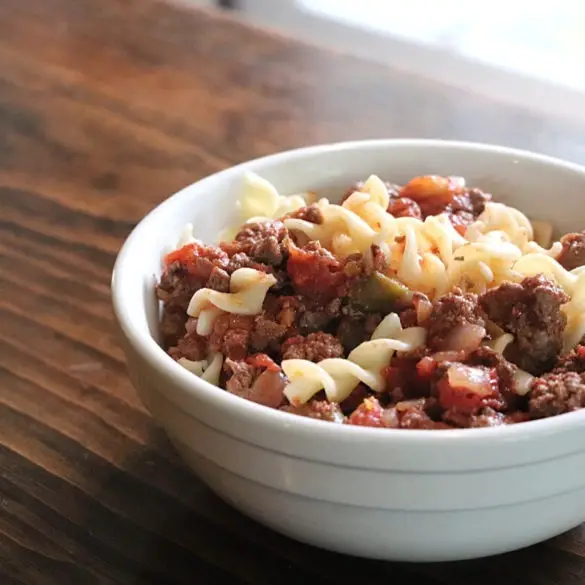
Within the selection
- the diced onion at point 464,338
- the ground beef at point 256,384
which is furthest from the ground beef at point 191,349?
the diced onion at point 464,338

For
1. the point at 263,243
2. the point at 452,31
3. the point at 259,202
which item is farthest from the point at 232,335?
the point at 452,31

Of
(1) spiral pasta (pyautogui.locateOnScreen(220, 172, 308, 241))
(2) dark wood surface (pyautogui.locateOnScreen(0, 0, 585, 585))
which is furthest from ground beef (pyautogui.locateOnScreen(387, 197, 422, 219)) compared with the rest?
(2) dark wood surface (pyautogui.locateOnScreen(0, 0, 585, 585))

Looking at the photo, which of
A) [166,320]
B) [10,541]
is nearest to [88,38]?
[166,320]

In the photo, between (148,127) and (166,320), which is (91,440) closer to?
(166,320)

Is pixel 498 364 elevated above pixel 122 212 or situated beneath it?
elevated above

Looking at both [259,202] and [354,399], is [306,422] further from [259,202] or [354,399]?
[259,202]

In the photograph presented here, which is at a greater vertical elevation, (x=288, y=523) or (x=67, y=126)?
(x=288, y=523)

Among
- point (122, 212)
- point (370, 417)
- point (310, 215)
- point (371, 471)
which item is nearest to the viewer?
point (371, 471)
